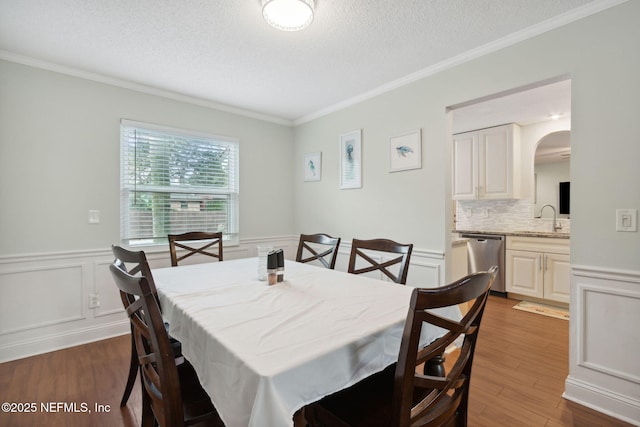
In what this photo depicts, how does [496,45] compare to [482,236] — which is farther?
[482,236]

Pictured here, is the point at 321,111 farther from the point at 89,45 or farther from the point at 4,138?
the point at 4,138

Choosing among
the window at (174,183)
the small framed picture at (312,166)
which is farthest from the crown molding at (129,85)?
the small framed picture at (312,166)

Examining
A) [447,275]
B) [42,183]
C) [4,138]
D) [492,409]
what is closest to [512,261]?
[447,275]

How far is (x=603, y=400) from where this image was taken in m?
1.81

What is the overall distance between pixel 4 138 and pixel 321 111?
2.94 m

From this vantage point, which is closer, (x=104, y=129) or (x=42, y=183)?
(x=42, y=183)

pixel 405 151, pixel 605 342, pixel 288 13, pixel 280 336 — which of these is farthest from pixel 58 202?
pixel 605 342

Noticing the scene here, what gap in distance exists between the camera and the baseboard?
172 cm

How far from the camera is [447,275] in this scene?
258 centimetres

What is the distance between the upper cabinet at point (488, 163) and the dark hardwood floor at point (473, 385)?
6.52 feet

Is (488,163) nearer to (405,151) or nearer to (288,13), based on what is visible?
(405,151)

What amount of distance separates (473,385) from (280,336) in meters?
1.77

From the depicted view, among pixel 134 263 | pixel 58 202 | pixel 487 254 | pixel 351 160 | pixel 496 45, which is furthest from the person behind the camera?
pixel 487 254

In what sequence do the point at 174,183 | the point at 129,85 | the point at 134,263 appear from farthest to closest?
the point at 174,183
the point at 129,85
the point at 134,263
